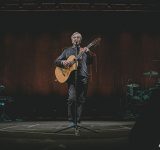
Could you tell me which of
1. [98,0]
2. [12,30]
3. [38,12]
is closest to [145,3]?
[98,0]

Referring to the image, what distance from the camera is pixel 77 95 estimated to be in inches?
279

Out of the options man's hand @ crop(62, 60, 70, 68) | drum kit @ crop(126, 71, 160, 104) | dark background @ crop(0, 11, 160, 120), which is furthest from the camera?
dark background @ crop(0, 11, 160, 120)

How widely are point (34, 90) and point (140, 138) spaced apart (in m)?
10.8

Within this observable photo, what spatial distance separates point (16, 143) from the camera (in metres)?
5.38

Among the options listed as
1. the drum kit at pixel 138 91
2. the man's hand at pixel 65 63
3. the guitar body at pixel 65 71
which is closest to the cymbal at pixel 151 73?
the drum kit at pixel 138 91

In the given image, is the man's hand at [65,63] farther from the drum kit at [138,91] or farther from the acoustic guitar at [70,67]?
the drum kit at [138,91]

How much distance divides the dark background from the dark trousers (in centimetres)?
544

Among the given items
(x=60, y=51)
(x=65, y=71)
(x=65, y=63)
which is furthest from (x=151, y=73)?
(x=65, y=63)

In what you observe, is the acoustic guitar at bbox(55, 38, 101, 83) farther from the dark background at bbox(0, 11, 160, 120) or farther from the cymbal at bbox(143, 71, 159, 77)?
the dark background at bbox(0, 11, 160, 120)

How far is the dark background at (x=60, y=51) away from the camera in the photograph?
12562 mm

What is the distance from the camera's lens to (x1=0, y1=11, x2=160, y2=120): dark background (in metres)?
12.6

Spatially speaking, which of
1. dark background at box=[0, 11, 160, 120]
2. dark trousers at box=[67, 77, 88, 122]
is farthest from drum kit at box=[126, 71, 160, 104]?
dark trousers at box=[67, 77, 88, 122]

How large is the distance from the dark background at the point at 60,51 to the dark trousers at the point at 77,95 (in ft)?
17.8

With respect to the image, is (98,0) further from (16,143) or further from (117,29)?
(16,143)
